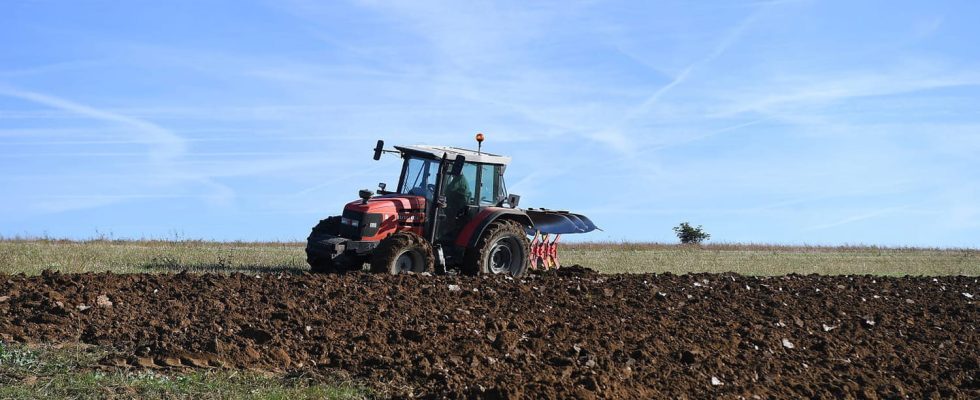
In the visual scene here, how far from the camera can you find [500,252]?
1578 cm

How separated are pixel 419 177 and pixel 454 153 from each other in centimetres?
Result: 77

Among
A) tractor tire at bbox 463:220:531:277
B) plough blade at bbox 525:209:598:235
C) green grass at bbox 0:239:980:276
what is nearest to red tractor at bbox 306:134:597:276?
tractor tire at bbox 463:220:531:277

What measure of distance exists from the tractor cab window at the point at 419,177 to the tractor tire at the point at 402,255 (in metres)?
1.14

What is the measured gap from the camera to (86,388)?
6734mm

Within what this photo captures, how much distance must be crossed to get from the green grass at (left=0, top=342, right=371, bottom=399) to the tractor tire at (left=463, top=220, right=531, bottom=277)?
784 centimetres

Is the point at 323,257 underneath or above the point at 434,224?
underneath

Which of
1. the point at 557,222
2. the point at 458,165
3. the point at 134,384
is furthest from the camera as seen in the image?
the point at 557,222

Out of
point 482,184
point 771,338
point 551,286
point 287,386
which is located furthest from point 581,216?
point 287,386

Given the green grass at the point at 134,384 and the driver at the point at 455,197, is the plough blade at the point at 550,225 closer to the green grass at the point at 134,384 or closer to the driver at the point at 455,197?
the driver at the point at 455,197

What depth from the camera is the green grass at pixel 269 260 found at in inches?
677

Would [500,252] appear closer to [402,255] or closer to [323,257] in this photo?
[402,255]

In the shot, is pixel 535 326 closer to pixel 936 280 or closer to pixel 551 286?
pixel 551 286

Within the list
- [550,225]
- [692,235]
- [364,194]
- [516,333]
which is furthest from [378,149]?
[692,235]

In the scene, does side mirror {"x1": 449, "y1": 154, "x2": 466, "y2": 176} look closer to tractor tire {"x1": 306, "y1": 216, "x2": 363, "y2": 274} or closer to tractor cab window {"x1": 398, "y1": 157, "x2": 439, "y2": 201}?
tractor cab window {"x1": 398, "y1": 157, "x2": 439, "y2": 201}
